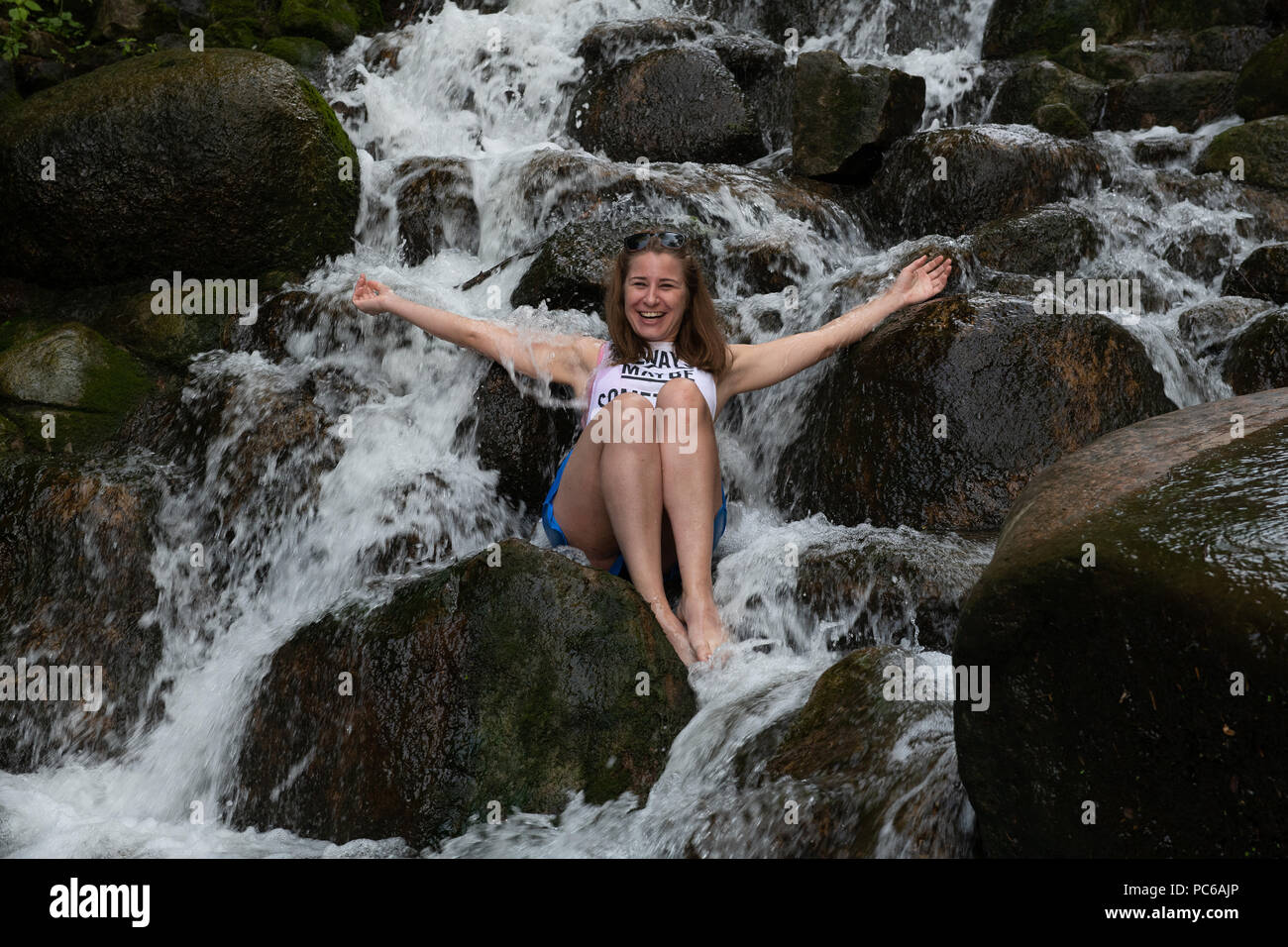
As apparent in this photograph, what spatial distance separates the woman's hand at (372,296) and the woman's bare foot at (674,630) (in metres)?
1.87

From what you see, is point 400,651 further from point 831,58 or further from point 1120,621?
point 831,58

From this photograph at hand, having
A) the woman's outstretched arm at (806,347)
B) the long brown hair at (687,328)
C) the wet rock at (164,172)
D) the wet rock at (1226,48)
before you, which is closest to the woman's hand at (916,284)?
the woman's outstretched arm at (806,347)

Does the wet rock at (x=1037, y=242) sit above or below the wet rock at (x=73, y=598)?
above

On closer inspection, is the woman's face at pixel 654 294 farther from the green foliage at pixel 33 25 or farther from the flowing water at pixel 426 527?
the green foliage at pixel 33 25

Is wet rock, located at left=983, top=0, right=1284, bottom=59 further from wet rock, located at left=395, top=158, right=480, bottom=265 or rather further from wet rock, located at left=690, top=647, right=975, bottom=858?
wet rock, located at left=690, top=647, right=975, bottom=858

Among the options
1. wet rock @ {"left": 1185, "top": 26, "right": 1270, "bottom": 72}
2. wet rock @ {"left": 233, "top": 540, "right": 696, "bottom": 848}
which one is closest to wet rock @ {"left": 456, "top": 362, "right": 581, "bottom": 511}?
wet rock @ {"left": 233, "top": 540, "right": 696, "bottom": 848}

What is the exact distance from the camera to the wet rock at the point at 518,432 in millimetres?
5297

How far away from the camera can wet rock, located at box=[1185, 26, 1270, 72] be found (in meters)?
10.1

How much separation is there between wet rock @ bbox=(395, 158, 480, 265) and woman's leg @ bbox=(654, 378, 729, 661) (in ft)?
11.4

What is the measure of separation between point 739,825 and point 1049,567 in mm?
1198

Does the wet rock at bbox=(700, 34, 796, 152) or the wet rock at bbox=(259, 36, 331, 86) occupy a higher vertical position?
the wet rock at bbox=(259, 36, 331, 86)

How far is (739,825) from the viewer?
9.39 ft

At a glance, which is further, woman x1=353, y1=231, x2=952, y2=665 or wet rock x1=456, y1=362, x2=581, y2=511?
wet rock x1=456, y1=362, x2=581, y2=511

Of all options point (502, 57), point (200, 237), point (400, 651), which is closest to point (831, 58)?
point (502, 57)
